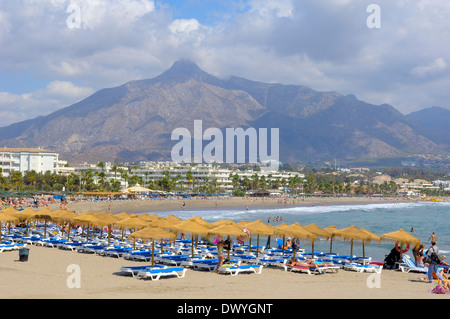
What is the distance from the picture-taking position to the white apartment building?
112 metres

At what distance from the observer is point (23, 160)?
114188 millimetres

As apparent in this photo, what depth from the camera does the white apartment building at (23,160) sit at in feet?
369

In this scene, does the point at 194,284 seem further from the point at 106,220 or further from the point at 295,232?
the point at 106,220

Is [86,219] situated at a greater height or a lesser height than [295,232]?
greater

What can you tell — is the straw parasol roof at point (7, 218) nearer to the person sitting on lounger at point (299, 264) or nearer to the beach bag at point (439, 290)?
the person sitting on lounger at point (299, 264)

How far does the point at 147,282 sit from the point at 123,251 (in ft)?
22.9

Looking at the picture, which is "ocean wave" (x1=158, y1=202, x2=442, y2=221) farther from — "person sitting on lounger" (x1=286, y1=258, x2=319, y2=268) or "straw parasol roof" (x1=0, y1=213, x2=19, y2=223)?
"person sitting on lounger" (x1=286, y1=258, x2=319, y2=268)

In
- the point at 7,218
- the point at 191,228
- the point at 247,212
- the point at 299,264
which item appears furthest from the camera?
the point at 247,212

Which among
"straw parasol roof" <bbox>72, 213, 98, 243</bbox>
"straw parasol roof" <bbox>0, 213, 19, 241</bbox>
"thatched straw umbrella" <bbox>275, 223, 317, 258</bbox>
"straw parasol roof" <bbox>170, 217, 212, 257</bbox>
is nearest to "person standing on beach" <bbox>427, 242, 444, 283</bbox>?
"thatched straw umbrella" <bbox>275, 223, 317, 258</bbox>

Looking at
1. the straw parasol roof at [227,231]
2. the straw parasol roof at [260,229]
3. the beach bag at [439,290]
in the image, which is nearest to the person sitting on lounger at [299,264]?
the straw parasol roof at [260,229]

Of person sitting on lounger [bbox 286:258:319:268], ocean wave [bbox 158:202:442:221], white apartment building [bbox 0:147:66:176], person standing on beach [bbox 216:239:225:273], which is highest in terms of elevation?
white apartment building [bbox 0:147:66:176]

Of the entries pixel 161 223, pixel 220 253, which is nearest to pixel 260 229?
pixel 220 253
